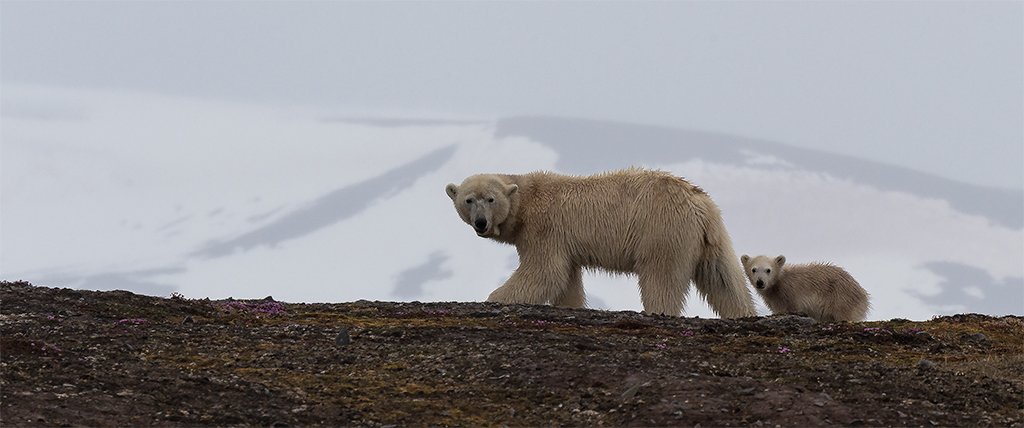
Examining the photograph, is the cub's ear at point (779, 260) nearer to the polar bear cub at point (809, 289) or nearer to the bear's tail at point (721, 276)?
the polar bear cub at point (809, 289)

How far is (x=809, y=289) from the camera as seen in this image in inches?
925

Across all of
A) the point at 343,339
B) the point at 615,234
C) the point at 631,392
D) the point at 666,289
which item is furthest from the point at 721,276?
the point at 631,392

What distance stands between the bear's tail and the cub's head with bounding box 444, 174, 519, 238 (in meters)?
2.78

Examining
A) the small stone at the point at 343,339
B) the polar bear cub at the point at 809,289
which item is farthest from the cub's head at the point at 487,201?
the small stone at the point at 343,339

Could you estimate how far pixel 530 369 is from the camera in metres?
11.8

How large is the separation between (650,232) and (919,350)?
16.1ft

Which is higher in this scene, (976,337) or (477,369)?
(976,337)

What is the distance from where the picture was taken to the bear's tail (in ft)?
60.8

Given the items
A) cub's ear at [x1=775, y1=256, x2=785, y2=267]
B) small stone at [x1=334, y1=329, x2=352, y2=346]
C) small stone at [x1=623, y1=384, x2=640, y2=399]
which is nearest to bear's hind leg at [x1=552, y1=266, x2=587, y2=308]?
cub's ear at [x1=775, y1=256, x2=785, y2=267]

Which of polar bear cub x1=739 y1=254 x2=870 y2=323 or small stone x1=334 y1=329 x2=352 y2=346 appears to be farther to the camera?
polar bear cub x1=739 y1=254 x2=870 y2=323

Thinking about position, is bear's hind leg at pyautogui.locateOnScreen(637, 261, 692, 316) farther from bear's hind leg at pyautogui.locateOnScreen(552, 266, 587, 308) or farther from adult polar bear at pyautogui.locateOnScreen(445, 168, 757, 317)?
bear's hind leg at pyautogui.locateOnScreen(552, 266, 587, 308)

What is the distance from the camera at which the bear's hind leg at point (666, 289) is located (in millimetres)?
18188

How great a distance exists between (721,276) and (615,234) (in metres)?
1.58

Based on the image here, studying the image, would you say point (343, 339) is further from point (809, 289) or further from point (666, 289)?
point (809, 289)
